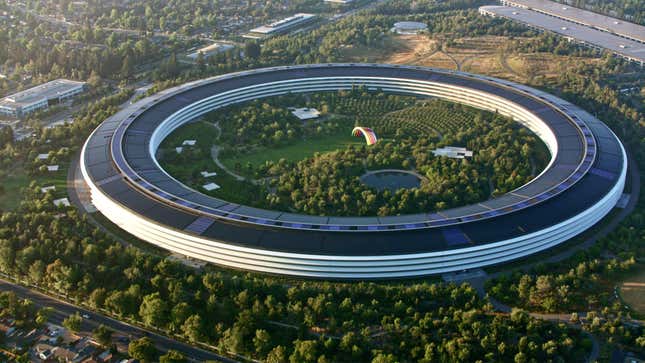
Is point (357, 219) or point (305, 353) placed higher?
point (357, 219)

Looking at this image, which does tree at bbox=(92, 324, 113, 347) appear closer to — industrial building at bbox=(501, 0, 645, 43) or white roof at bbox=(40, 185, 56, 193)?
white roof at bbox=(40, 185, 56, 193)

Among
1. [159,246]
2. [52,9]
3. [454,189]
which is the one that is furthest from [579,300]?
[52,9]

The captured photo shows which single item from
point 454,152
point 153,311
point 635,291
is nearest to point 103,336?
point 153,311

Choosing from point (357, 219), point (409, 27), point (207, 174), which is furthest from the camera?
point (409, 27)

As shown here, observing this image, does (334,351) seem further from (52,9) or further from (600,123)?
(52,9)

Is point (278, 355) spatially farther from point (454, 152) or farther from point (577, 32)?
point (577, 32)

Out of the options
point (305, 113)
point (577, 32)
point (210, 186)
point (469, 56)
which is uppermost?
point (577, 32)

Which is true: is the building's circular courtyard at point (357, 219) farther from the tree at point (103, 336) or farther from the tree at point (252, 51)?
the tree at point (252, 51)
